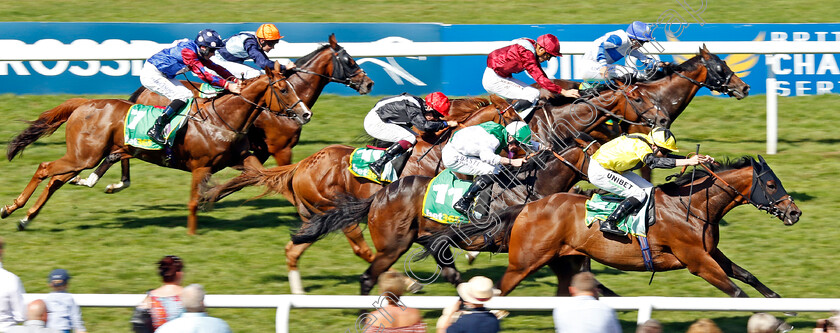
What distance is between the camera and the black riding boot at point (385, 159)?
318 inches

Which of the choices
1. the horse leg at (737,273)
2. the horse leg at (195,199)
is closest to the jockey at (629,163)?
the horse leg at (737,273)

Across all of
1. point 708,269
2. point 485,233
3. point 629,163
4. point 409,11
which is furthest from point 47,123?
point 409,11

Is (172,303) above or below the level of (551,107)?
below

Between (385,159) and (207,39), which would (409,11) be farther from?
(385,159)

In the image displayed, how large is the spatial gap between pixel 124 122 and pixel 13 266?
1.76 m

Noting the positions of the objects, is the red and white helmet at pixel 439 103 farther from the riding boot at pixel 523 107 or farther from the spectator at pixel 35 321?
the spectator at pixel 35 321

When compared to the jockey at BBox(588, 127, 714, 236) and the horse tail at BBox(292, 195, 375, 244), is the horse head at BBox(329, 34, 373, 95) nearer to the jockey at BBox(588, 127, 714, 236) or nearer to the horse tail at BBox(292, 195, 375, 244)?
the horse tail at BBox(292, 195, 375, 244)

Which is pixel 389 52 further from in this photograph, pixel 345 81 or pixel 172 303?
pixel 172 303

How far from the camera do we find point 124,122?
9477 millimetres

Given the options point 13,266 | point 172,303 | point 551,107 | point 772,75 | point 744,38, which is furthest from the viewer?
point 744,38

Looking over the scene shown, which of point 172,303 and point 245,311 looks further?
point 245,311

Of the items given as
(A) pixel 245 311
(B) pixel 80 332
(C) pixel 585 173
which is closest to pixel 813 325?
(C) pixel 585 173

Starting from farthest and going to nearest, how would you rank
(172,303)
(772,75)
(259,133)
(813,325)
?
(772,75) < (259,133) < (813,325) < (172,303)

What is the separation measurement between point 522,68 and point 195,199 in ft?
10.3
